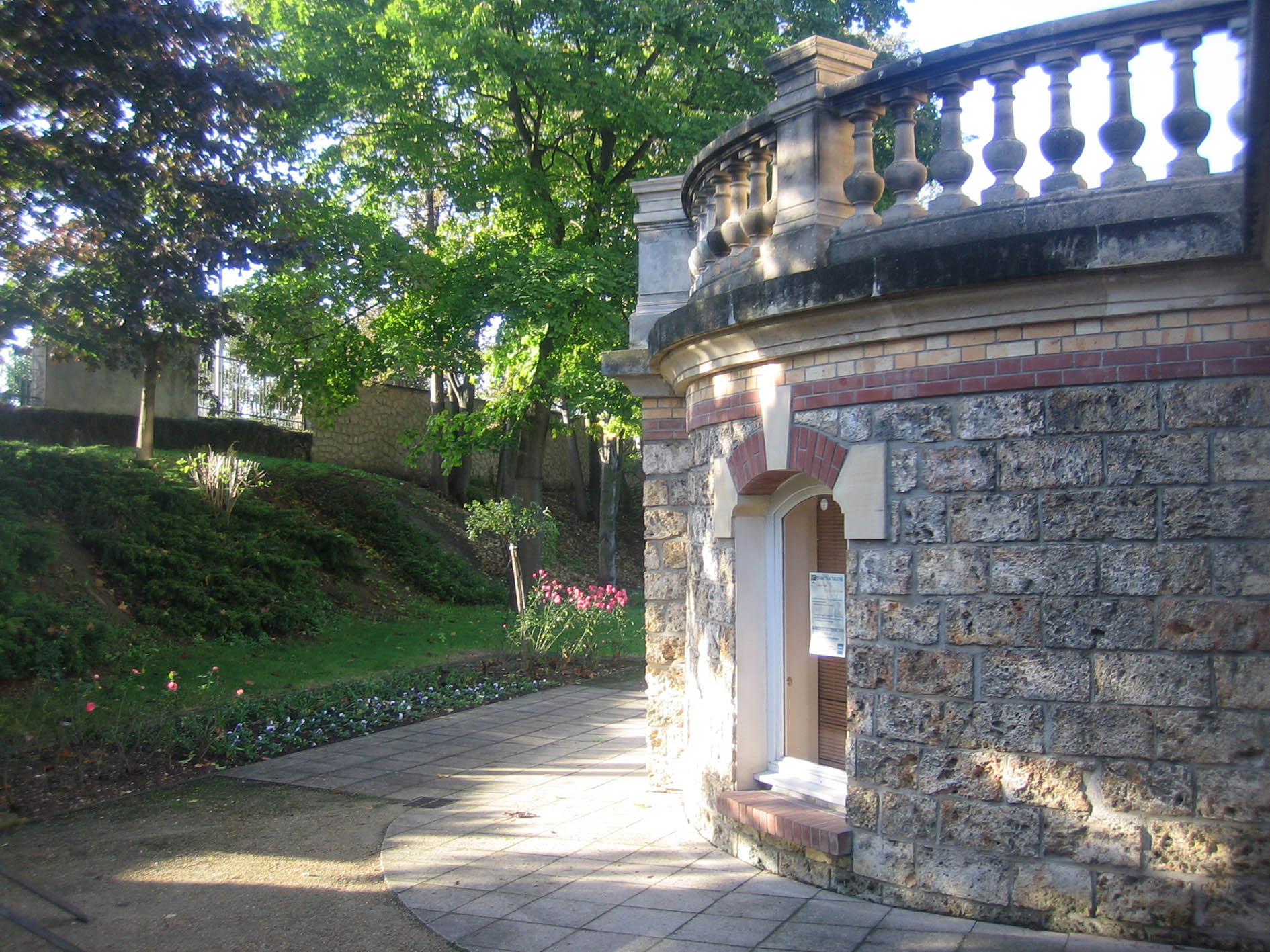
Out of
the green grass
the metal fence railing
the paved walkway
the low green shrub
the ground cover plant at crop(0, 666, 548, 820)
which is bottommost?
→ the paved walkway

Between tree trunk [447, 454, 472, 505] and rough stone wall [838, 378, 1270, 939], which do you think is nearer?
rough stone wall [838, 378, 1270, 939]

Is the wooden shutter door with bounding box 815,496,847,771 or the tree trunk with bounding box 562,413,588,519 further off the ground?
the tree trunk with bounding box 562,413,588,519

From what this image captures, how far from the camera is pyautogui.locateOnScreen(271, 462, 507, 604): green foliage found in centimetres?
1797

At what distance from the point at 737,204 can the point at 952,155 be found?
148cm

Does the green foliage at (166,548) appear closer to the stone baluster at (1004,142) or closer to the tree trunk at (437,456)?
the tree trunk at (437,456)

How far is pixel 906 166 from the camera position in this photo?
500 centimetres

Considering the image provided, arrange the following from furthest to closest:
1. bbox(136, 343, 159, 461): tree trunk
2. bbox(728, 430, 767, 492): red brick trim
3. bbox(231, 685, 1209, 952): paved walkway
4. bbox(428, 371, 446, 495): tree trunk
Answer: bbox(428, 371, 446, 495): tree trunk < bbox(136, 343, 159, 461): tree trunk < bbox(728, 430, 767, 492): red brick trim < bbox(231, 685, 1209, 952): paved walkway

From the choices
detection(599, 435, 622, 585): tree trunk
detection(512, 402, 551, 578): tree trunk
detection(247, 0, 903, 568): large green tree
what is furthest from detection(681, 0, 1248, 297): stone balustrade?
detection(599, 435, 622, 585): tree trunk

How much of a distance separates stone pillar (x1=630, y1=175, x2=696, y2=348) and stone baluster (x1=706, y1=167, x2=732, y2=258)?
44.8 inches

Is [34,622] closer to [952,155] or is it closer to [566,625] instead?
[566,625]

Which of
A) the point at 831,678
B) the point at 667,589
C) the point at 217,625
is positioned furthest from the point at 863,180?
the point at 217,625


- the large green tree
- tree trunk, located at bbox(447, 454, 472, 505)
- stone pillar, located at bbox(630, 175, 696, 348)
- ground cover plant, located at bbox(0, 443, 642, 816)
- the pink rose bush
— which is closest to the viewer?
stone pillar, located at bbox(630, 175, 696, 348)

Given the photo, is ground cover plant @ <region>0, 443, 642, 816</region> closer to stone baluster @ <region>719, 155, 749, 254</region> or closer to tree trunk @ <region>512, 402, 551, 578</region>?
tree trunk @ <region>512, 402, 551, 578</region>

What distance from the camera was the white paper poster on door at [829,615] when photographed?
549cm
